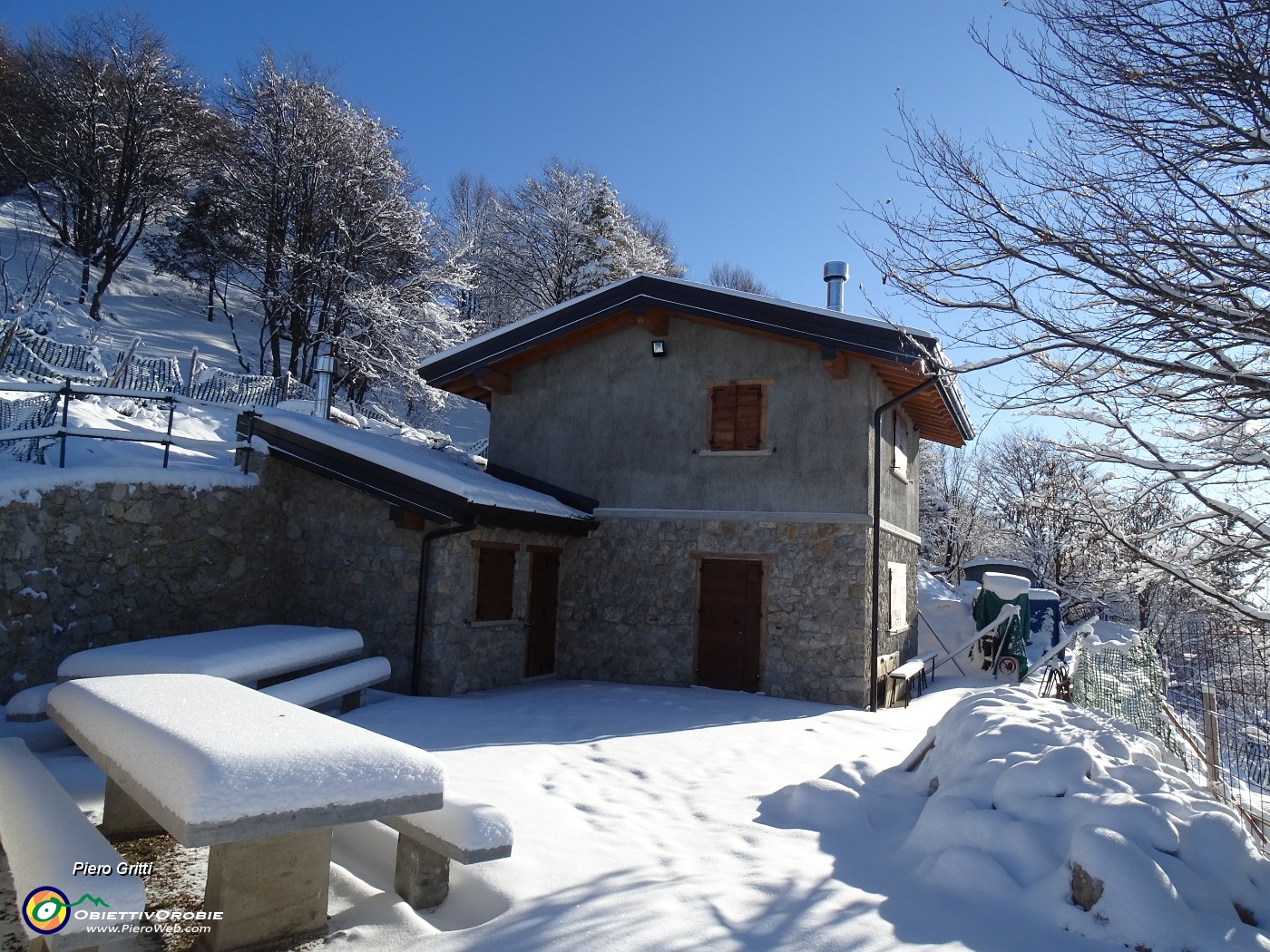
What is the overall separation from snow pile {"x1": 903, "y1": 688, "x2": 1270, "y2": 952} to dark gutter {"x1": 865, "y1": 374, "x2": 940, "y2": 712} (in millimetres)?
5243

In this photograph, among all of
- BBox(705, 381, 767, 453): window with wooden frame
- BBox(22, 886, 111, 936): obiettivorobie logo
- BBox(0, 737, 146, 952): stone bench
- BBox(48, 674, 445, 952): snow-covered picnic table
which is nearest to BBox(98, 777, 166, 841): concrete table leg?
BBox(0, 737, 146, 952): stone bench

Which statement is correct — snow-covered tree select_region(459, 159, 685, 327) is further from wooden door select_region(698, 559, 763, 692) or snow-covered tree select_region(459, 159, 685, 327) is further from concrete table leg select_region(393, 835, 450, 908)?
concrete table leg select_region(393, 835, 450, 908)

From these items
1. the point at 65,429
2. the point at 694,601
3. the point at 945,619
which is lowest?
the point at 945,619

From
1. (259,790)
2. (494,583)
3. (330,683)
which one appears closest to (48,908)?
(259,790)

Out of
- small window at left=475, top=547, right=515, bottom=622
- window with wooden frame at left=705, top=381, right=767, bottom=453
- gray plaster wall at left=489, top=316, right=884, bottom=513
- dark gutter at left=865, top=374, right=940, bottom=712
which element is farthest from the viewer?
window with wooden frame at left=705, top=381, right=767, bottom=453

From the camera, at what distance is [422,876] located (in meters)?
3.55

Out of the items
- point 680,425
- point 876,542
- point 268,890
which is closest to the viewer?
point 268,890

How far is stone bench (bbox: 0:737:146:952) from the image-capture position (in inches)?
96.8

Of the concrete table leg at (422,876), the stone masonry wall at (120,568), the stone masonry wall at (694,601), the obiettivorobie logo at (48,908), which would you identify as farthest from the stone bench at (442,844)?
the stone masonry wall at (694,601)

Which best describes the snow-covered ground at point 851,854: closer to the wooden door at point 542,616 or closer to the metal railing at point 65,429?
the metal railing at point 65,429

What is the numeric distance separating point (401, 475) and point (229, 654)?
287 cm

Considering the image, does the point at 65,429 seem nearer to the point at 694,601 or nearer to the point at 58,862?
the point at 58,862

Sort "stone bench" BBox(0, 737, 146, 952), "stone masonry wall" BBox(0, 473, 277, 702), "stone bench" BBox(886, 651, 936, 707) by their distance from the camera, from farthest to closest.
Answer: "stone bench" BBox(886, 651, 936, 707) < "stone masonry wall" BBox(0, 473, 277, 702) < "stone bench" BBox(0, 737, 146, 952)

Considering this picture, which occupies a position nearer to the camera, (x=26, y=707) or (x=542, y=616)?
(x=26, y=707)
